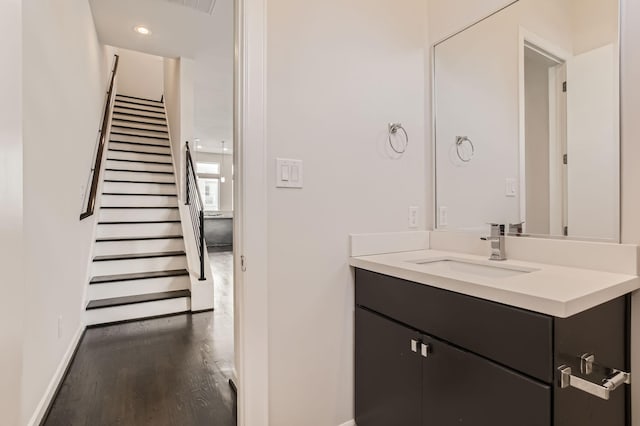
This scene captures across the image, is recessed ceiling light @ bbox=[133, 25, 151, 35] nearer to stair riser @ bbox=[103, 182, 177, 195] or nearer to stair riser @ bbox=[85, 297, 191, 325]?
stair riser @ bbox=[103, 182, 177, 195]

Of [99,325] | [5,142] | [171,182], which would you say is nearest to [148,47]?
[171,182]

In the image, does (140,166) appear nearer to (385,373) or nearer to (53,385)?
(53,385)

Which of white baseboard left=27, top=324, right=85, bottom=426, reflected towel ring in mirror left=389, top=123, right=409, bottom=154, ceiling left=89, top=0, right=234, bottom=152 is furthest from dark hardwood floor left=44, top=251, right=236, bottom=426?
ceiling left=89, top=0, right=234, bottom=152

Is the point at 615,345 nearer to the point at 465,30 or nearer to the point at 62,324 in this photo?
the point at 465,30

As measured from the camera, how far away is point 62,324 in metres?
2.27

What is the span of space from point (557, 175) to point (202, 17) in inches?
141

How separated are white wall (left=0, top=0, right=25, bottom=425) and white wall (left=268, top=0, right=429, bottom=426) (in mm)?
909

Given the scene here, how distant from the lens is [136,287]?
3.48 meters

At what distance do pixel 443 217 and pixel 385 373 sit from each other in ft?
2.97

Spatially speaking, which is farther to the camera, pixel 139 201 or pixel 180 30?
pixel 139 201

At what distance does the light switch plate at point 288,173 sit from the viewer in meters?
1.42

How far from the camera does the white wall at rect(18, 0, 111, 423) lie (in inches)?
64.4

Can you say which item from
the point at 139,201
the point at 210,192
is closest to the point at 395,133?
the point at 139,201

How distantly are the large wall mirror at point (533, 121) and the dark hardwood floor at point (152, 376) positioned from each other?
69.0 inches
